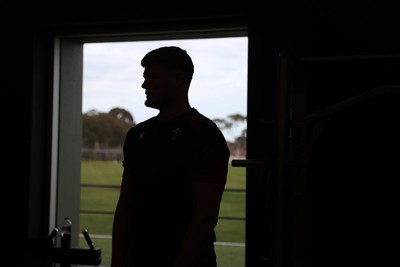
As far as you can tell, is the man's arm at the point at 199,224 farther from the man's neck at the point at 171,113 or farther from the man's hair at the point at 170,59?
the man's hair at the point at 170,59

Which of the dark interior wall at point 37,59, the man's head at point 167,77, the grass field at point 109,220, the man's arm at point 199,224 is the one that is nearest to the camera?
the man's arm at point 199,224

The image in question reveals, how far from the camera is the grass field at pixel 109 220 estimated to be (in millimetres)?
4618

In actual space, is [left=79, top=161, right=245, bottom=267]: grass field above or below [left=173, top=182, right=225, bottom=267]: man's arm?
below

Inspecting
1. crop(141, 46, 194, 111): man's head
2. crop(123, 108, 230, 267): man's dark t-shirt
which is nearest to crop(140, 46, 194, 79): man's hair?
crop(141, 46, 194, 111): man's head

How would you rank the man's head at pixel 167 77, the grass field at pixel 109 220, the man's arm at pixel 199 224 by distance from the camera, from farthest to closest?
the grass field at pixel 109 220 < the man's head at pixel 167 77 < the man's arm at pixel 199 224

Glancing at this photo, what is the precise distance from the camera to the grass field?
15.2 ft

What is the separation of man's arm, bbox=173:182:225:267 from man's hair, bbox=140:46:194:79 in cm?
31

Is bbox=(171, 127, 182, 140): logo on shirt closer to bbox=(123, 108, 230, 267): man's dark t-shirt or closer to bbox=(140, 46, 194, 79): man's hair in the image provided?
bbox=(123, 108, 230, 267): man's dark t-shirt

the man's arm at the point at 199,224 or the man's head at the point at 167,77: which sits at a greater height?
the man's head at the point at 167,77

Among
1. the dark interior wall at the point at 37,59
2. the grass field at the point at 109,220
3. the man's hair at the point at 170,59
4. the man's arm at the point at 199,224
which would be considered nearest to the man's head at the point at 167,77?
the man's hair at the point at 170,59

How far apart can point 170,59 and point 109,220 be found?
7.99 meters

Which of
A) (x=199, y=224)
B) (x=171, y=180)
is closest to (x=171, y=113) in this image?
(x=171, y=180)

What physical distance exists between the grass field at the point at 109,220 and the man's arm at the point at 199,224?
8.34 ft

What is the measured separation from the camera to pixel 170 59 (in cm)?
119
